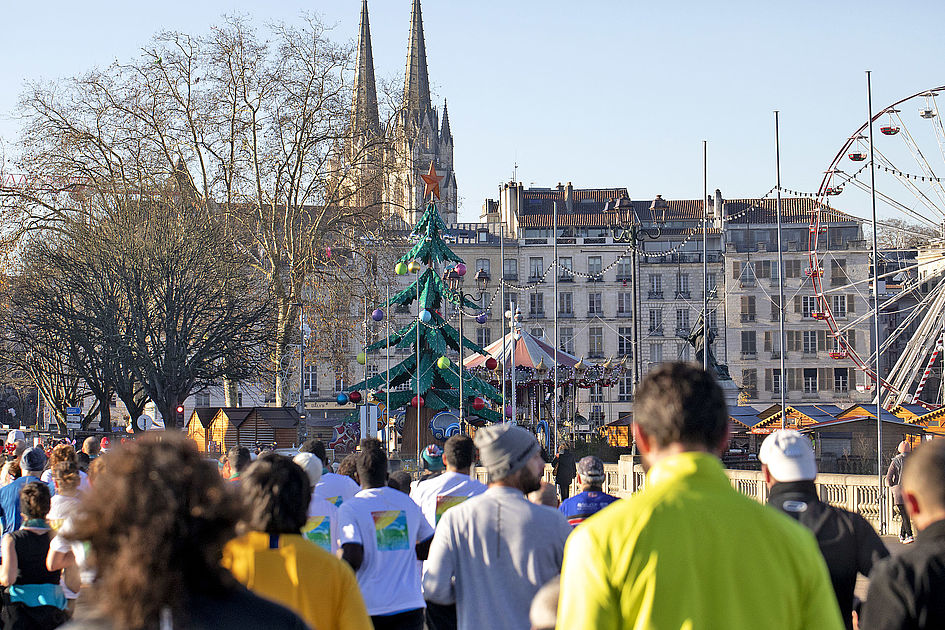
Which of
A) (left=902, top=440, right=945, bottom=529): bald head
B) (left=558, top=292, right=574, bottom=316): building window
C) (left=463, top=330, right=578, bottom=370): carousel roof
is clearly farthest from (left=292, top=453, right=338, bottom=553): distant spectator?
(left=558, top=292, right=574, bottom=316): building window

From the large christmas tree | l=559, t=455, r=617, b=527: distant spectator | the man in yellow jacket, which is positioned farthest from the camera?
the large christmas tree

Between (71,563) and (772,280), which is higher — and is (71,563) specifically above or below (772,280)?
below

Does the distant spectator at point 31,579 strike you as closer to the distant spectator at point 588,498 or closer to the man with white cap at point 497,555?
the man with white cap at point 497,555

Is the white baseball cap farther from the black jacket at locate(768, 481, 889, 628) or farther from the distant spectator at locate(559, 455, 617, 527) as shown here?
the distant spectator at locate(559, 455, 617, 527)

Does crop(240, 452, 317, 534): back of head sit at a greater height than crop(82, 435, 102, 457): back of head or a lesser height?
greater

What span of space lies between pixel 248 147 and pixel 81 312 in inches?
391

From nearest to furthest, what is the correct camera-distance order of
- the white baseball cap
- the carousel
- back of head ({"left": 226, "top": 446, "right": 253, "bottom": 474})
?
the white baseball cap < back of head ({"left": 226, "top": 446, "right": 253, "bottom": 474}) < the carousel

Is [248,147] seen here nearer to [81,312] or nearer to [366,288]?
[366,288]

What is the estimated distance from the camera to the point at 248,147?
154ft

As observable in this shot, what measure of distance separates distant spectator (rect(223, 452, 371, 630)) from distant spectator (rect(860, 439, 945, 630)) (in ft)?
5.32

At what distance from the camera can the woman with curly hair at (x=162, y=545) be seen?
2.62m

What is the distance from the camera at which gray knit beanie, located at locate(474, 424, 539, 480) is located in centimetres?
539

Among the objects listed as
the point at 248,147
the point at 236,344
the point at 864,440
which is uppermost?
the point at 248,147

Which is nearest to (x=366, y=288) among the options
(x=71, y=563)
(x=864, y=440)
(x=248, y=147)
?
(x=248, y=147)
